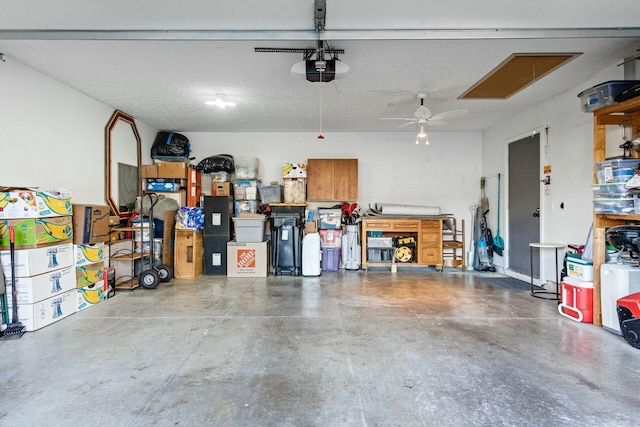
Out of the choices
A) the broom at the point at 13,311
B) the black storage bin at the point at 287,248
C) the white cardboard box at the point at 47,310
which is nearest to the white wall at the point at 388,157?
the black storage bin at the point at 287,248

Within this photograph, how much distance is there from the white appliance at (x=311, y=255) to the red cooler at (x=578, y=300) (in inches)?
144

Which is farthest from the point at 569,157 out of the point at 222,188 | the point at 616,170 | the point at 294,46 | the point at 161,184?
the point at 161,184

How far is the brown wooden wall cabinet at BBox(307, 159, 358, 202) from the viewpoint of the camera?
6.60 m

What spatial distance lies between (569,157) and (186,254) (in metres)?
6.19

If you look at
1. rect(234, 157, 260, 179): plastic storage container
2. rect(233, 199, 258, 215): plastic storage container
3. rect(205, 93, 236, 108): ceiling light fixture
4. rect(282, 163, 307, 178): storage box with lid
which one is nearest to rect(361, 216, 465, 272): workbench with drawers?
rect(282, 163, 307, 178): storage box with lid

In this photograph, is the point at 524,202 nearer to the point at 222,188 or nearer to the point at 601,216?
the point at 601,216

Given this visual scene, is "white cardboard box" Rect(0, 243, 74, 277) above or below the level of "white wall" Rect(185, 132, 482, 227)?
below

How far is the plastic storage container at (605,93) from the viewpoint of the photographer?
3.11 m

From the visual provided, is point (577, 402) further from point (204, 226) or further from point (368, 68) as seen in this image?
point (204, 226)

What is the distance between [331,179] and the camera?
6.60 meters

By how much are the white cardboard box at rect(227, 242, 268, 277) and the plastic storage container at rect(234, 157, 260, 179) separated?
151 cm

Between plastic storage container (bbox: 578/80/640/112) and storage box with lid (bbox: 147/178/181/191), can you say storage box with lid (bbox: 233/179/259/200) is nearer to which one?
storage box with lid (bbox: 147/178/181/191)

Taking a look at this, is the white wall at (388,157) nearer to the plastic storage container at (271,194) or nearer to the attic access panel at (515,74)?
the plastic storage container at (271,194)

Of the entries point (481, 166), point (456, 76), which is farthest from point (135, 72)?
point (481, 166)
